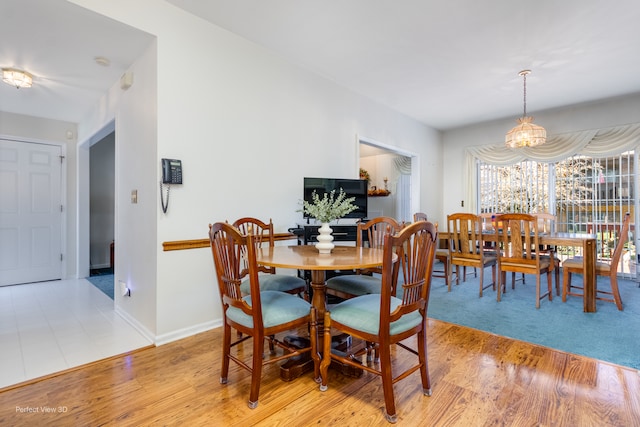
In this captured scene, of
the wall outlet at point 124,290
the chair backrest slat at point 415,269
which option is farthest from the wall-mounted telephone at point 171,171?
the chair backrest slat at point 415,269

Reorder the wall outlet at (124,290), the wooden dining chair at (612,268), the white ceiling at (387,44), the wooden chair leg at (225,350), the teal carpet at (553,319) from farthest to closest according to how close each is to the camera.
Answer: the wooden dining chair at (612,268) → the wall outlet at (124,290) → the white ceiling at (387,44) → the teal carpet at (553,319) → the wooden chair leg at (225,350)

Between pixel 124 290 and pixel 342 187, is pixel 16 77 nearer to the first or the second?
pixel 124 290

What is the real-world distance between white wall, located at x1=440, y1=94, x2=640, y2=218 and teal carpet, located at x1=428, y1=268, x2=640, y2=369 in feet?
7.99

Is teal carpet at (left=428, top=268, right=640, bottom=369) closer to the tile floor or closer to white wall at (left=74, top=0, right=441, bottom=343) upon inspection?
white wall at (left=74, top=0, right=441, bottom=343)

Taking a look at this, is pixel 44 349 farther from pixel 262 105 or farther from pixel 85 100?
pixel 85 100

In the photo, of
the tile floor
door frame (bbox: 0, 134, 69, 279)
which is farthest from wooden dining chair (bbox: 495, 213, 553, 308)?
door frame (bbox: 0, 134, 69, 279)

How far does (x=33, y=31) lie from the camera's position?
245 cm

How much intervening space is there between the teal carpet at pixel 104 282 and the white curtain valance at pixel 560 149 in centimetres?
597

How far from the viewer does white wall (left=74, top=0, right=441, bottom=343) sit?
250 centimetres

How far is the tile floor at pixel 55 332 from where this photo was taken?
214 centimetres

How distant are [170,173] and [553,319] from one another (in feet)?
11.8

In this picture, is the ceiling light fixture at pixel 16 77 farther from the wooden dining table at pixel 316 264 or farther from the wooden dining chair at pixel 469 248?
the wooden dining chair at pixel 469 248

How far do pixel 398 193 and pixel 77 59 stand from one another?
5.46m

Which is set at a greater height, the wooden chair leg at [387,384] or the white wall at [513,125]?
the white wall at [513,125]
